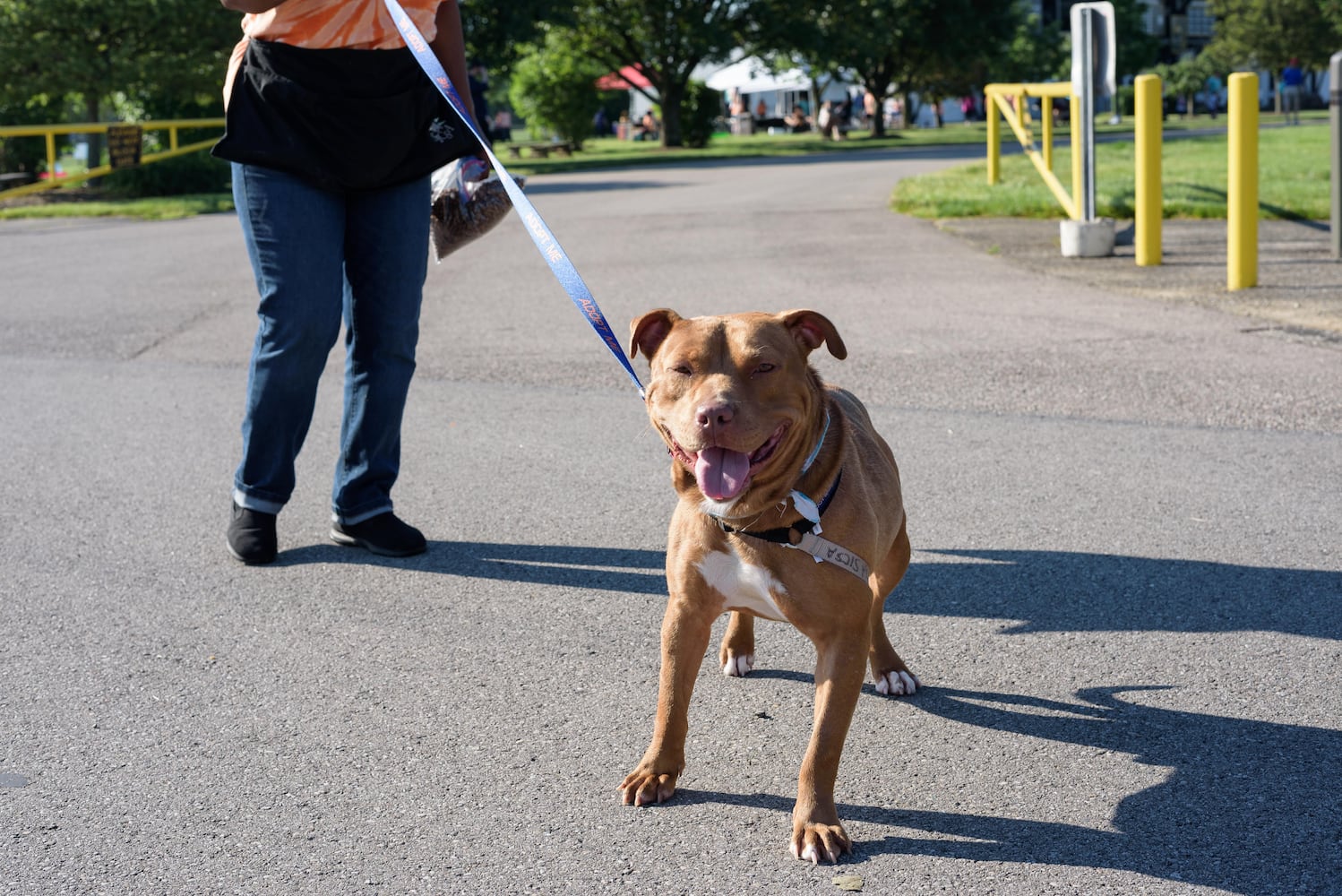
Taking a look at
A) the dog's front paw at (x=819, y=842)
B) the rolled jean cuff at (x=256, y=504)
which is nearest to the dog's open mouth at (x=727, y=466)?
the dog's front paw at (x=819, y=842)

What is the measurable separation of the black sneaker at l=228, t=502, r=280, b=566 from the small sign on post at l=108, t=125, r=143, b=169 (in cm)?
1943

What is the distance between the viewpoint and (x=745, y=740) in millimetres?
3369

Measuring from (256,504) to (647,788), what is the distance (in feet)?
7.38

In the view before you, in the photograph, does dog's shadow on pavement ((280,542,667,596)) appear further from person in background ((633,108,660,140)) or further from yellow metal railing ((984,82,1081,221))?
person in background ((633,108,660,140))

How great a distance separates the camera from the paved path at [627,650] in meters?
2.84

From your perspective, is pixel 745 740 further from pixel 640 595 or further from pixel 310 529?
pixel 310 529

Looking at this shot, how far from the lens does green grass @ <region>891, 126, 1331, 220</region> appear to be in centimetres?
1362

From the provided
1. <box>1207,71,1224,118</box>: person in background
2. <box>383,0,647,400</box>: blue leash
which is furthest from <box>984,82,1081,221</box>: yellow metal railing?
<box>1207,71,1224,118</box>: person in background

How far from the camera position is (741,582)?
2.99 m

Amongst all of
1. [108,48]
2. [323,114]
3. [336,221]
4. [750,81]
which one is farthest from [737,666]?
[750,81]

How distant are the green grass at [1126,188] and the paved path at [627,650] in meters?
5.94

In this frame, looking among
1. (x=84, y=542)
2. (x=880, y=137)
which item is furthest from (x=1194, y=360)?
(x=880, y=137)

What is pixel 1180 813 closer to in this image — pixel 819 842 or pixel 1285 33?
pixel 819 842

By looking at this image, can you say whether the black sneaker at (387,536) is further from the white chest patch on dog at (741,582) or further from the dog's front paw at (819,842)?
the dog's front paw at (819,842)
